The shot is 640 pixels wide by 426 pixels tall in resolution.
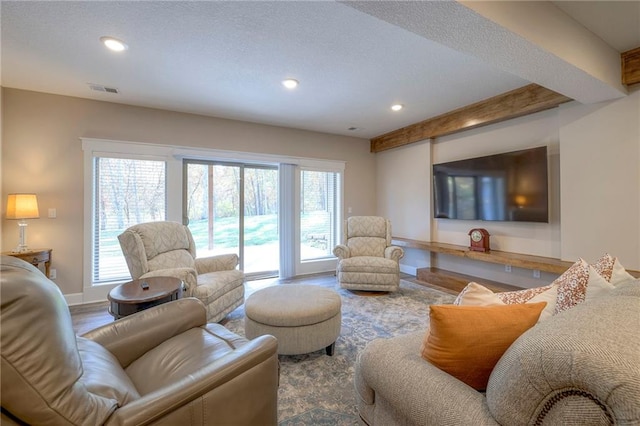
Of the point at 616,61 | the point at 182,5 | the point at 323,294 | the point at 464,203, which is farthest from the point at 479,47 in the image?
the point at 464,203

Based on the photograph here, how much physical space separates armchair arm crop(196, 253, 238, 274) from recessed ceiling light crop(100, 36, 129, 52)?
83.4 inches

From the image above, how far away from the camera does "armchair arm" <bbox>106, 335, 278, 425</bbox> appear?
2.69 ft

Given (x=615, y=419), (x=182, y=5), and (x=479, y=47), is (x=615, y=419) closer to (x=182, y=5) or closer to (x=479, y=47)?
(x=479, y=47)

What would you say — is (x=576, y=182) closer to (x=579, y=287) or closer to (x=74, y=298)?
(x=579, y=287)

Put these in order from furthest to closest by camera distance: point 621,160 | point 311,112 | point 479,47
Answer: point 311,112 → point 621,160 → point 479,47

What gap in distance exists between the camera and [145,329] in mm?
1466

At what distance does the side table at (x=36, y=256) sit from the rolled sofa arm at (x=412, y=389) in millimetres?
3513

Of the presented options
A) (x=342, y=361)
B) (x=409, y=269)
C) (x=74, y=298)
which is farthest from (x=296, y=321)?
(x=409, y=269)

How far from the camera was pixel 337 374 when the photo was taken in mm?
1979

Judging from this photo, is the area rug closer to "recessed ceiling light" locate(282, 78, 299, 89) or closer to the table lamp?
the table lamp

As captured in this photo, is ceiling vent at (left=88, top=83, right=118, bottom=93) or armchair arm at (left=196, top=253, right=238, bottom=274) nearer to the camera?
ceiling vent at (left=88, top=83, right=118, bottom=93)

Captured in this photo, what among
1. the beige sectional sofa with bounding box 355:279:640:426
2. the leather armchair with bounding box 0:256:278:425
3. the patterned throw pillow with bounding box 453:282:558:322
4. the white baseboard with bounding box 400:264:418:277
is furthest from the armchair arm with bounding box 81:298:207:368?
the white baseboard with bounding box 400:264:418:277

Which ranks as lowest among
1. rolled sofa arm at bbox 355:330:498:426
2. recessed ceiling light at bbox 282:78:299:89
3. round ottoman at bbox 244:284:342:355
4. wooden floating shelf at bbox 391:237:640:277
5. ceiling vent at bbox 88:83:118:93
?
round ottoman at bbox 244:284:342:355

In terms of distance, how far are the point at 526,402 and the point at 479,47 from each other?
201 cm
